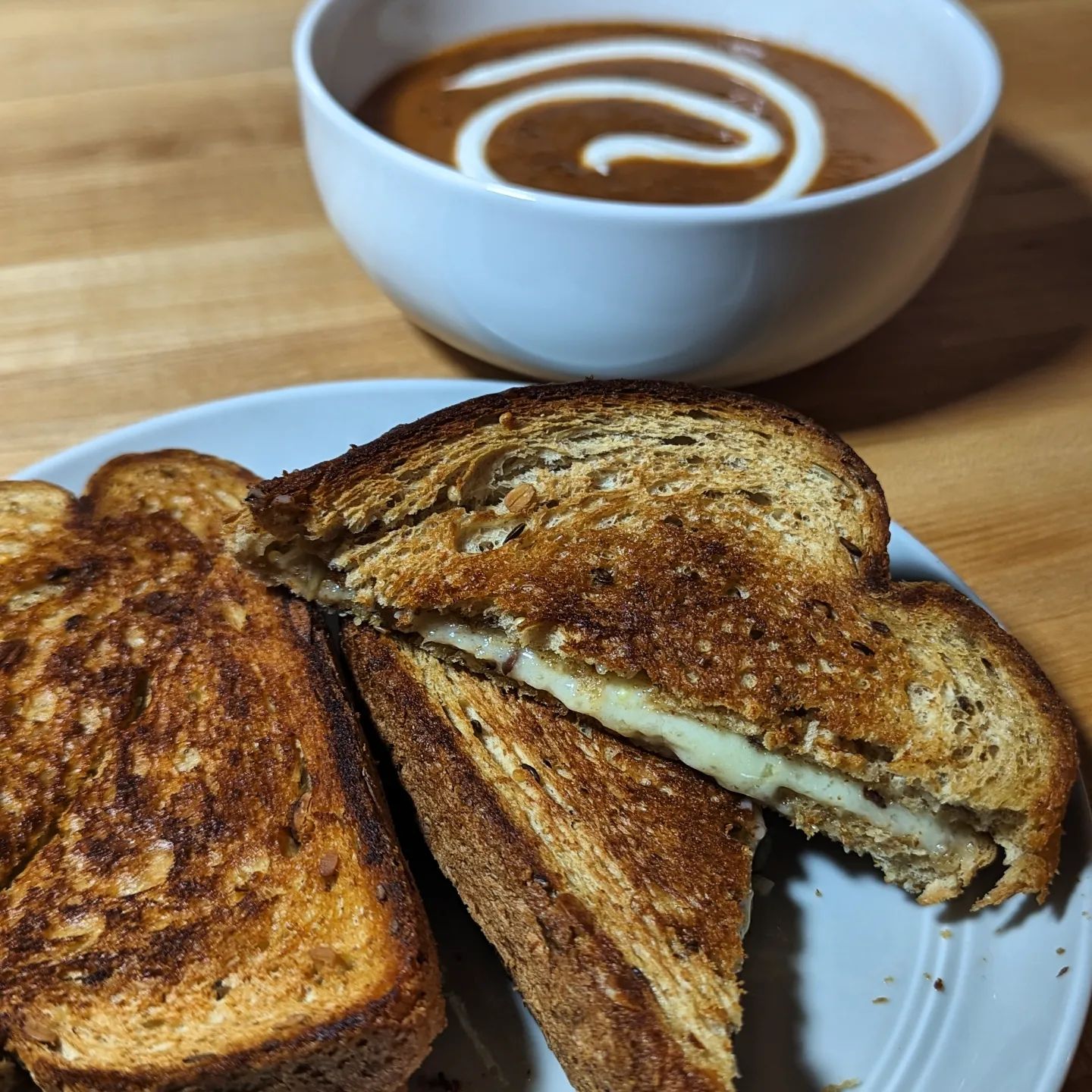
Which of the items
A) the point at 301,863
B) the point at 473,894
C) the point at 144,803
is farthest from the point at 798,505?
the point at 144,803

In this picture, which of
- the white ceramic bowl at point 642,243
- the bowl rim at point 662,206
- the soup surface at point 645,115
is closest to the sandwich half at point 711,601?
the white ceramic bowl at point 642,243

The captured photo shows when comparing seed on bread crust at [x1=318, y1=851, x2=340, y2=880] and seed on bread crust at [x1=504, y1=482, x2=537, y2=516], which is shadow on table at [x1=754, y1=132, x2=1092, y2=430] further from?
seed on bread crust at [x1=318, y1=851, x2=340, y2=880]

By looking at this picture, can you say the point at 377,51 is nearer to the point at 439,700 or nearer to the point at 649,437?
the point at 649,437

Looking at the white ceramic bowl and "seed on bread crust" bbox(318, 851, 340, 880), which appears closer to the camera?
"seed on bread crust" bbox(318, 851, 340, 880)

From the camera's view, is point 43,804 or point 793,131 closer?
point 43,804

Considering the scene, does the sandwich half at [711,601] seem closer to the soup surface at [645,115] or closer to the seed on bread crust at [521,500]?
the seed on bread crust at [521,500]

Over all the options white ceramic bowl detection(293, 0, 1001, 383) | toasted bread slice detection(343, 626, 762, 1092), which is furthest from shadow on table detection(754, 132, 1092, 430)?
toasted bread slice detection(343, 626, 762, 1092)
